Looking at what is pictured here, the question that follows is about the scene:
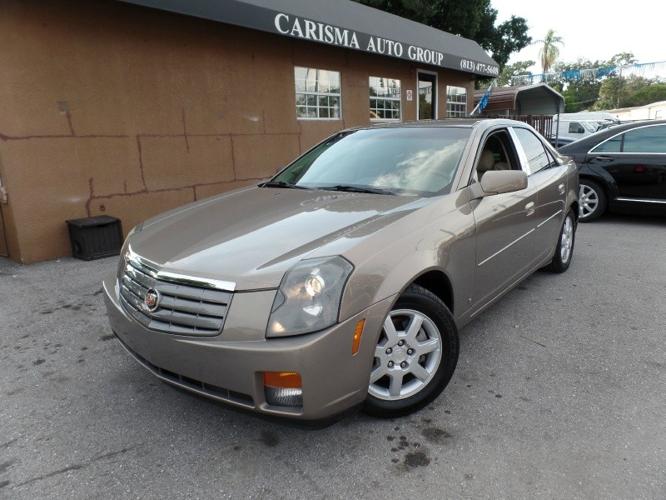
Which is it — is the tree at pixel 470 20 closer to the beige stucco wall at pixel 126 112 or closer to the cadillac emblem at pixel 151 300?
the beige stucco wall at pixel 126 112

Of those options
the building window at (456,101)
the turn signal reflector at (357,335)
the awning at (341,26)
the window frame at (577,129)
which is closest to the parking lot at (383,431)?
the turn signal reflector at (357,335)

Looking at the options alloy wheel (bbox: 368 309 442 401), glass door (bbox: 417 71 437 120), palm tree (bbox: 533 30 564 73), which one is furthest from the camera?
palm tree (bbox: 533 30 564 73)

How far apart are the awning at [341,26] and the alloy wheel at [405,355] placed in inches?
204

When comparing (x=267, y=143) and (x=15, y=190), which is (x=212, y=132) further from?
(x=15, y=190)

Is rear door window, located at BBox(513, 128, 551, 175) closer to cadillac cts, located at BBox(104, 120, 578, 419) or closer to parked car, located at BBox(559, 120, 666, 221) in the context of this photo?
cadillac cts, located at BBox(104, 120, 578, 419)

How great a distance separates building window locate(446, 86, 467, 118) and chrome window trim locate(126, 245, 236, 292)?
12.2 meters

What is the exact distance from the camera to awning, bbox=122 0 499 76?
643 cm

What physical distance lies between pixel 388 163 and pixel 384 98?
27.0ft

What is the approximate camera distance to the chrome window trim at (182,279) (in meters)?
2.08

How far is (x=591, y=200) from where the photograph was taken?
7.53 metres

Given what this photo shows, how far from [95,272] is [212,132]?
3.13m

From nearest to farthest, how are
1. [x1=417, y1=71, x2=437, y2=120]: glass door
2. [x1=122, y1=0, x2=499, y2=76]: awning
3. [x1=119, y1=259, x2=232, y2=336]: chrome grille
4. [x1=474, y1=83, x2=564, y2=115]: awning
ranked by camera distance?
[x1=119, y1=259, x2=232, y2=336]: chrome grille → [x1=122, y1=0, x2=499, y2=76]: awning → [x1=417, y1=71, x2=437, y2=120]: glass door → [x1=474, y1=83, x2=564, y2=115]: awning

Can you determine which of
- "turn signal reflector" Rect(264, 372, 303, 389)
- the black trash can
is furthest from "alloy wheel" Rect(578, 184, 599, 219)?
"turn signal reflector" Rect(264, 372, 303, 389)

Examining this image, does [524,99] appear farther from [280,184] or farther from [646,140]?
[280,184]
